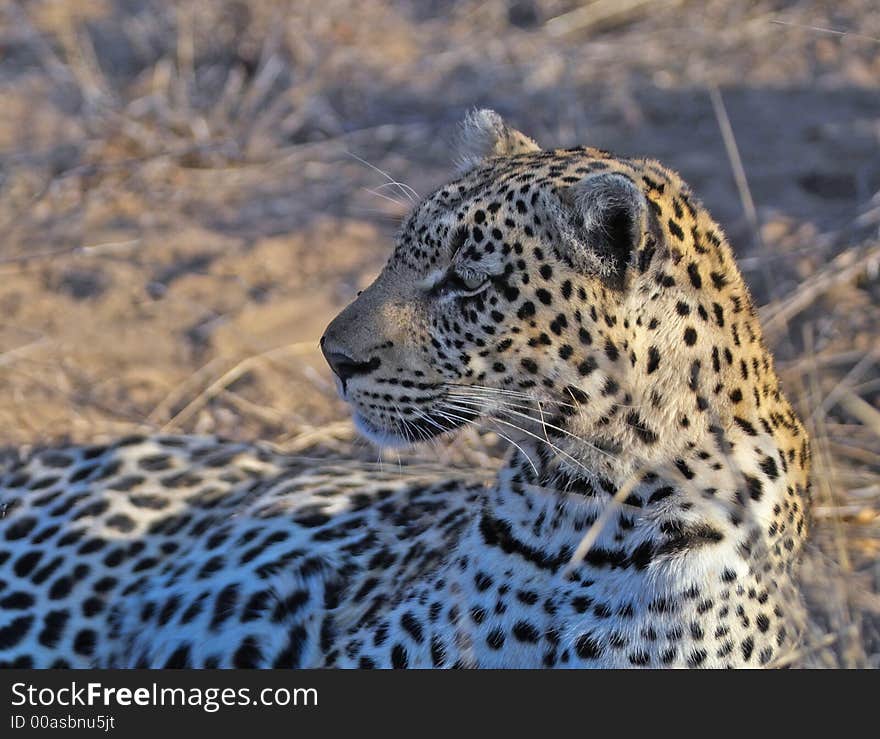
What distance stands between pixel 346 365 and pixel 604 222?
2.87 feet

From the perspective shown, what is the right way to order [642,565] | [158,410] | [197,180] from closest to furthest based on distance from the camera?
[642,565] < [158,410] < [197,180]

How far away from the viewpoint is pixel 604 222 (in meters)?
3.63

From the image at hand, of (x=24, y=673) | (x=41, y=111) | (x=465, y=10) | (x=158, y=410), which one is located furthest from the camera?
(x=465, y=10)

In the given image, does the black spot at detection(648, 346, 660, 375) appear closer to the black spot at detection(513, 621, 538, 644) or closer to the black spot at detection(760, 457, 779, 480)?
the black spot at detection(760, 457, 779, 480)

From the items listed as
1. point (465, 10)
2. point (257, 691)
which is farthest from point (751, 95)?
point (257, 691)

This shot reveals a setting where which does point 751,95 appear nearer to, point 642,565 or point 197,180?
point 197,180

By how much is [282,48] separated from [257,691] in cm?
625

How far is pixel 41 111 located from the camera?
9.23 metres

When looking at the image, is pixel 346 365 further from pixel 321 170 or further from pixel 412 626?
pixel 321 170

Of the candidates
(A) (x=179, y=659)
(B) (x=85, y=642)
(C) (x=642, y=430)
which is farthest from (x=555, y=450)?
(B) (x=85, y=642)

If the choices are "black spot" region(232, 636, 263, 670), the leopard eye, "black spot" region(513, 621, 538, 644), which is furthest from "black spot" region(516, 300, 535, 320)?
"black spot" region(232, 636, 263, 670)

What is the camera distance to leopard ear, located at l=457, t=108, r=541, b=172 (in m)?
4.57

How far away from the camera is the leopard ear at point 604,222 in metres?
3.57

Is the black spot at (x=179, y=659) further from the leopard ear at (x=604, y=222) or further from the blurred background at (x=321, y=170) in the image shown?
the leopard ear at (x=604, y=222)
